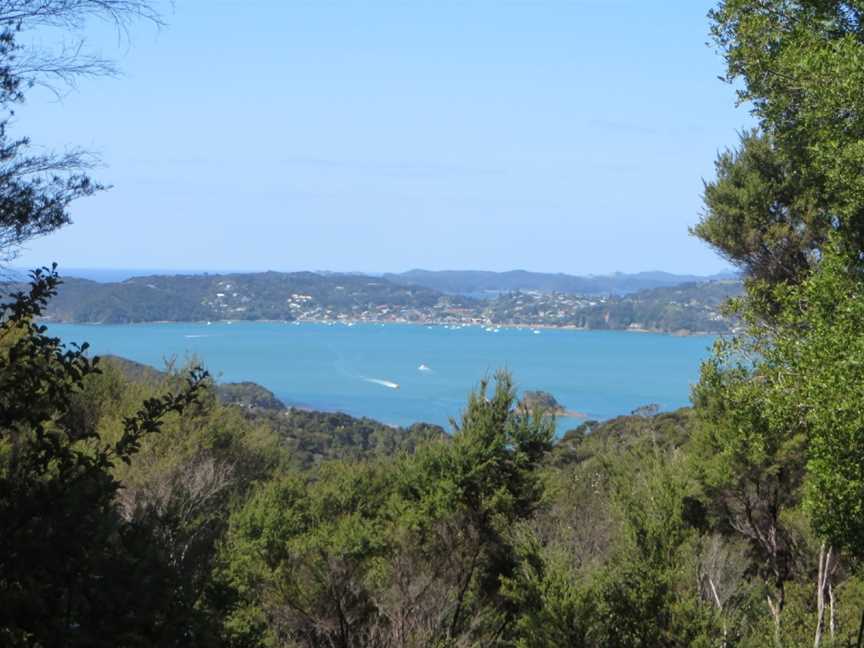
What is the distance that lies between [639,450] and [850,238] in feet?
54.2

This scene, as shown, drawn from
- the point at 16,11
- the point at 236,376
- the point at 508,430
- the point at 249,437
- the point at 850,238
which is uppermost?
the point at 16,11

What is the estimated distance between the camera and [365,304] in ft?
559

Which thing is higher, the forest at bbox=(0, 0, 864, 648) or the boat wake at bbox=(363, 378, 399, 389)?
the forest at bbox=(0, 0, 864, 648)

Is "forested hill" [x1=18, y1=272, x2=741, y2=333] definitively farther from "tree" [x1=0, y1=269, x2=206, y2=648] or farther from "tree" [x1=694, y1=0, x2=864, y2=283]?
"tree" [x1=0, y1=269, x2=206, y2=648]

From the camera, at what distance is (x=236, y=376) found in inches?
3949

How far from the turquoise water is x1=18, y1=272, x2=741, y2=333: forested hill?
217 cm

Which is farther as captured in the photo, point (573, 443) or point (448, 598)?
point (573, 443)

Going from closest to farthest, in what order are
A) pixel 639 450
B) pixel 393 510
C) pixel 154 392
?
1. pixel 393 510
2. pixel 154 392
3. pixel 639 450

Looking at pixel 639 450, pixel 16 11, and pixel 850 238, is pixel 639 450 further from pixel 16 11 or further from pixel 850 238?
pixel 16 11

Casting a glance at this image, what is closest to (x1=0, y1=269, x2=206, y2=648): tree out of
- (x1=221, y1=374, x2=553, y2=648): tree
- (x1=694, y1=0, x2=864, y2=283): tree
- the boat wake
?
(x1=694, y1=0, x2=864, y2=283): tree

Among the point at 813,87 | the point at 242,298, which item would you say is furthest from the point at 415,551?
the point at 242,298

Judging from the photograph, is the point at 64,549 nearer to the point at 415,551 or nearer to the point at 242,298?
the point at 415,551

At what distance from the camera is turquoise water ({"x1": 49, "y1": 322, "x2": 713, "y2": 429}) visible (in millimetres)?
86250

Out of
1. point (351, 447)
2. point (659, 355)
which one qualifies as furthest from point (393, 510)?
point (659, 355)
